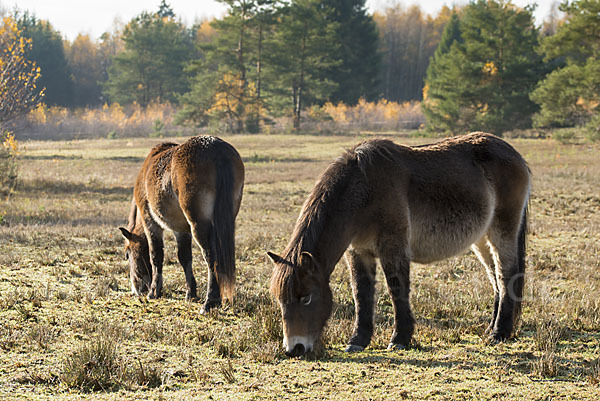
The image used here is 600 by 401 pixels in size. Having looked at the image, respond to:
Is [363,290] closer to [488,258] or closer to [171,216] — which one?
[488,258]

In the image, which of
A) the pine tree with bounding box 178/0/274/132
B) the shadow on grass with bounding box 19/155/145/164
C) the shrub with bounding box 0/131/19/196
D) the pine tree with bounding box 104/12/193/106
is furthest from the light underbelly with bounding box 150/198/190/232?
the pine tree with bounding box 104/12/193/106

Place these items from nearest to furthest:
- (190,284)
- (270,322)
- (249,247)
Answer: (270,322), (190,284), (249,247)

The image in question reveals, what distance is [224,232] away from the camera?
633 cm

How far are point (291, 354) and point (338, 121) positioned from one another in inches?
1893

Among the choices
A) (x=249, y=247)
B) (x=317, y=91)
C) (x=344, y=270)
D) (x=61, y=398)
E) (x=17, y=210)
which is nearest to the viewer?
(x=61, y=398)

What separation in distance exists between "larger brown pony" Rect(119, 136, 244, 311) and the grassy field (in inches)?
15.7

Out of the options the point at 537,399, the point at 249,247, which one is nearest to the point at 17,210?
the point at 249,247

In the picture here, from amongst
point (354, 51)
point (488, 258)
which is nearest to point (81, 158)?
point (488, 258)

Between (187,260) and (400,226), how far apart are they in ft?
10.5

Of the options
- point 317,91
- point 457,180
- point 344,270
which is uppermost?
point 317,91

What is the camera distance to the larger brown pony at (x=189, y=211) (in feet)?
20.9

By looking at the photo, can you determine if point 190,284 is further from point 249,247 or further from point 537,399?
point 537,399

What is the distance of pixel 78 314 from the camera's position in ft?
19.7

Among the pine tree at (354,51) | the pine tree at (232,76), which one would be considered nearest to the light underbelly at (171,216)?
the pine tree at (232,76)
